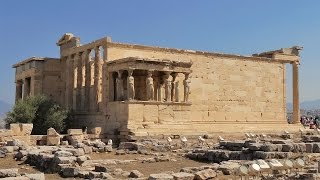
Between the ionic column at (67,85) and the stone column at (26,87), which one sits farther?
Result: the stone column at (26,87)

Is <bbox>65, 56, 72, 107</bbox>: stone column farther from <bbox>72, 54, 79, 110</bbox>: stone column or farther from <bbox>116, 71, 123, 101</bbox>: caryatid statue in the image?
<bbox>116, 71, 123, 101</bbox>: caryatid statue

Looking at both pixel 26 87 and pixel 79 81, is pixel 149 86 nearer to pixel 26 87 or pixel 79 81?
pixel 79 81

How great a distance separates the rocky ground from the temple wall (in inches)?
223

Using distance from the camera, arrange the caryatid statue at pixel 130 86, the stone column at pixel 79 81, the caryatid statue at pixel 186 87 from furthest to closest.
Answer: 1. the stone column at pixel 79 81
2. the caryatid statue at pixel 186 87
3. the caryatid statue at pixel 130 86

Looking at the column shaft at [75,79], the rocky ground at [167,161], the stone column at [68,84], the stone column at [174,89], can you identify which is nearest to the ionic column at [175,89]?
the stone column at [174,89]

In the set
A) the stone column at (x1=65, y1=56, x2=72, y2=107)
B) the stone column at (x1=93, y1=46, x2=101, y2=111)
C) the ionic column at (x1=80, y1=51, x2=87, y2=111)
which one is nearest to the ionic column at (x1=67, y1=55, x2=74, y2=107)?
the stone column at (x1=65, y1=56, x2=72, y2=107)

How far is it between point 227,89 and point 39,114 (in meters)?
11.5

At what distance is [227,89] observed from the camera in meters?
29.2

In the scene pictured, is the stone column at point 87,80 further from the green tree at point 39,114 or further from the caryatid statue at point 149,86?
the caryatid statue at point 149,86

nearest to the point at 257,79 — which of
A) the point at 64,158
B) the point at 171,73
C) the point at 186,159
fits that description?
the point at 171,73

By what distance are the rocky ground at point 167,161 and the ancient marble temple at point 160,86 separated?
298cm

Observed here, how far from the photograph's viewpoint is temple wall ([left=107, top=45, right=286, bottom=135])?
2550cm

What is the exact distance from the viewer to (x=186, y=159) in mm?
16156

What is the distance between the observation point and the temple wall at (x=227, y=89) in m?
25.5
